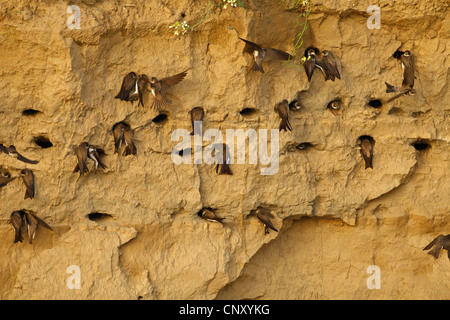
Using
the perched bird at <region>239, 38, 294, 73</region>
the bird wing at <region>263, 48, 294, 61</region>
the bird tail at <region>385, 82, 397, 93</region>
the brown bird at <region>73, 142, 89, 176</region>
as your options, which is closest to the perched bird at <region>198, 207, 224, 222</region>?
the brown bird at <region>73, 142, 89, 176</region>

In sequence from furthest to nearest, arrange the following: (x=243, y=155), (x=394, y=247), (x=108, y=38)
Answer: (x=394, y=247) → (x=243, y=155) → (x=108, y=38)

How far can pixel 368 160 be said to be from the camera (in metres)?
5.75

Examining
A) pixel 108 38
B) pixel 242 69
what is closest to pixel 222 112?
pixel 242 69

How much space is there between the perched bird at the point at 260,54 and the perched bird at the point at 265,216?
116 cm

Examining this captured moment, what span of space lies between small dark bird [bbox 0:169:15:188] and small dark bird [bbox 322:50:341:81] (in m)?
2.70

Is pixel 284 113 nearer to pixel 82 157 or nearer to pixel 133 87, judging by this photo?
pixel 133 87

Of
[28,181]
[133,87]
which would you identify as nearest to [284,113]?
[133,87]

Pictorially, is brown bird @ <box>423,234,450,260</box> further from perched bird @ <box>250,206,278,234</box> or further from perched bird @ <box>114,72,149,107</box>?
perched bird @ <box>114,72,149,107</box>

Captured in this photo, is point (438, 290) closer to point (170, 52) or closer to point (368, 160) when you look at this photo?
point (368, 160)

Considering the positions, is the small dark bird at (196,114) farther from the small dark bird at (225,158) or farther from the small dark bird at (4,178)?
the small dark bird at (4,178)

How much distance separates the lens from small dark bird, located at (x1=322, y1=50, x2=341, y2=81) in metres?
5.63

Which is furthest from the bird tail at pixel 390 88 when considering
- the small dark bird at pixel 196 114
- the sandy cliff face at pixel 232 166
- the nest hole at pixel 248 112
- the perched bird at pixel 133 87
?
the perched bird at pixel 133 87

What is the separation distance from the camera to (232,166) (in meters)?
5.64

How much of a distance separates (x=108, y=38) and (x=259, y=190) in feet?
5.75
